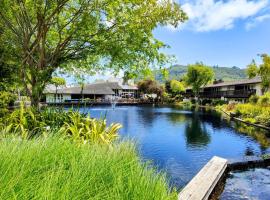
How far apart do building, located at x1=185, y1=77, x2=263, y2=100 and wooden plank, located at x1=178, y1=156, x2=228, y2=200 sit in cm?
4852

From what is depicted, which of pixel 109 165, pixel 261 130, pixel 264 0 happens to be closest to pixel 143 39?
pixel 109 165

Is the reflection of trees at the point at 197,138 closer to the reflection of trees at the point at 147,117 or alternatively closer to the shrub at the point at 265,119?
the shrub at the point at 265,119

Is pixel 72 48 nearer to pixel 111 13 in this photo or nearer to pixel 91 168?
pixel 111 13

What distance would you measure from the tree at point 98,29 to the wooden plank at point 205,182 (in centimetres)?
490

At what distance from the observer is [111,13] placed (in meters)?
11.9

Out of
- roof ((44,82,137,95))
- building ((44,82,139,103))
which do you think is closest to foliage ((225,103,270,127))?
building ((44,82,139,103))

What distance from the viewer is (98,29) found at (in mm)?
12766

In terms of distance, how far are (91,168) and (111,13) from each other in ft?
30.7

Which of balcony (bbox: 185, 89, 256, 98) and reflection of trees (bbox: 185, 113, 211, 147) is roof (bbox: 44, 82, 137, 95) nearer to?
balcony (bbox: 185, 89, 256, 98)

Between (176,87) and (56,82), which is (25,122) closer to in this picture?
(56,82)

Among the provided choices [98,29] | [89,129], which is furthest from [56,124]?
[98,29]

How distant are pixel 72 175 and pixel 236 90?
64.0 meters

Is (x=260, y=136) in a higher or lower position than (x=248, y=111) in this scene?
lower

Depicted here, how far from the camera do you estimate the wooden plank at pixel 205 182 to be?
290 inches
